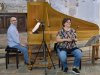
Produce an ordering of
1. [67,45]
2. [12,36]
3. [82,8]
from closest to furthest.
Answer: [67,45] → [12,36] → [82,8]

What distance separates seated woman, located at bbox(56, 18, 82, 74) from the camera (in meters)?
5.71

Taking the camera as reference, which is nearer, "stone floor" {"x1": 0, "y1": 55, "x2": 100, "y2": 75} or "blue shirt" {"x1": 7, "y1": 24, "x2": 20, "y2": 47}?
"stone floor" {"x1": 0, "y1": 55, "x2": 100, "y2": 75}

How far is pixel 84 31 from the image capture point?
655 centimetres

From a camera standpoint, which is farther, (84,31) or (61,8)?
(61,8)

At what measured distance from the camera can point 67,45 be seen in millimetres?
5828

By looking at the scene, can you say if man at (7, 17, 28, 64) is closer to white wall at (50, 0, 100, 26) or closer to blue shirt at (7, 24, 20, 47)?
blue shirt at (7, 24, 20, 47)

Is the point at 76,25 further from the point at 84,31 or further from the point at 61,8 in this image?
the point at 61,8

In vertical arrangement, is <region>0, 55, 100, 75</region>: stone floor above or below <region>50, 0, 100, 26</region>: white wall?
below

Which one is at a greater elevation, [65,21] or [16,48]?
[65,21]

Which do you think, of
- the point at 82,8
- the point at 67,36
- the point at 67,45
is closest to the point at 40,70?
the point at 67,45

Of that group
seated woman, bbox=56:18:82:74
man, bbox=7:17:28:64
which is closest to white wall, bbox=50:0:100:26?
man, bbox=7:17:28:64

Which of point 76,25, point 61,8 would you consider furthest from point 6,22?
point 76,25

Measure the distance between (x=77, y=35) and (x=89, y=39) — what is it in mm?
251

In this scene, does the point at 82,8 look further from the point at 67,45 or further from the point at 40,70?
the point at 40,70
